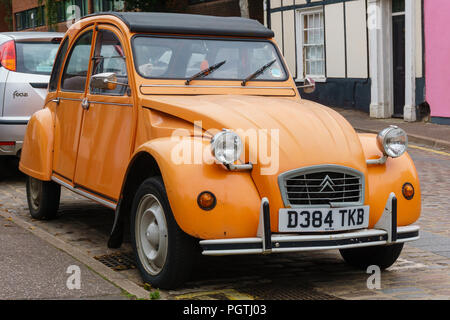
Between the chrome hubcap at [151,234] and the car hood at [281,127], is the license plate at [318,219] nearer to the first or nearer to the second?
the car hood at [281,127]

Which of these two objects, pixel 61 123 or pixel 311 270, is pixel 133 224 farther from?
pixel 61 123

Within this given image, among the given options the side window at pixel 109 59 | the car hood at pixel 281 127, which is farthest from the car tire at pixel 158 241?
the side window at pixel 109 59

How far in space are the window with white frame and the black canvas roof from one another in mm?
14692

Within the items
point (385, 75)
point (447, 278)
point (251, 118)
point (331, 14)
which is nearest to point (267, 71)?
point (251, 118)

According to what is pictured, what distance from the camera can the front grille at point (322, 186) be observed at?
487 centimetres

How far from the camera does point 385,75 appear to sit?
18578mm

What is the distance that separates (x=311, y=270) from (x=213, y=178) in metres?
1.39

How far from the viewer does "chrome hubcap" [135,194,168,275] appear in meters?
5.08

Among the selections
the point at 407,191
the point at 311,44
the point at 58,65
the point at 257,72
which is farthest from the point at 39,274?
the point at 311,44

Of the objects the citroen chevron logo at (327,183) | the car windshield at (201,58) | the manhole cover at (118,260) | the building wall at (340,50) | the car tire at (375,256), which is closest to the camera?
the citroen chevron logo at (327,183)

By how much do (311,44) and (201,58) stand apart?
15720mm

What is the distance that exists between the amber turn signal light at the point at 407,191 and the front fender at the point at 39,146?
139 inches

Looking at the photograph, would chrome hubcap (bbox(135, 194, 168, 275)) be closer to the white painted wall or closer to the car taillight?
the car taillight

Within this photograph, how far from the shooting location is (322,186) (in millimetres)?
4938
